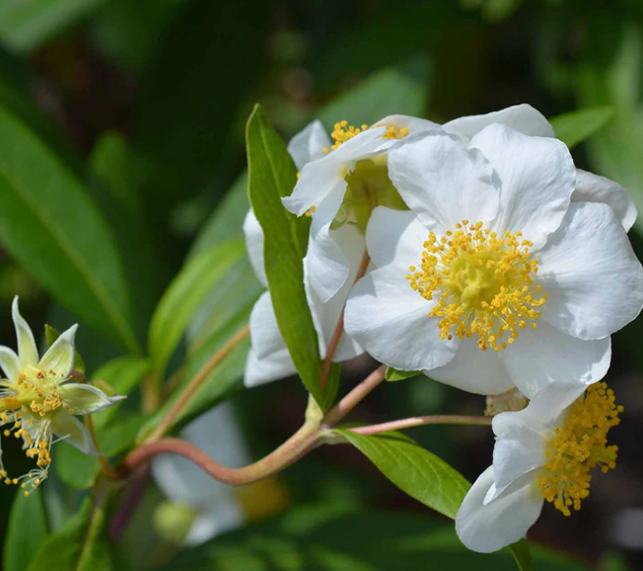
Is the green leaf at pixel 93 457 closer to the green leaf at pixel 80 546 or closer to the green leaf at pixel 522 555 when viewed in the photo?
the green leaf at pixel 80 546

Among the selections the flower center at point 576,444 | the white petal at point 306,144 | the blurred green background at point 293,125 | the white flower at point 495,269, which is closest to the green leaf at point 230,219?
the blurred green background at point 293,125

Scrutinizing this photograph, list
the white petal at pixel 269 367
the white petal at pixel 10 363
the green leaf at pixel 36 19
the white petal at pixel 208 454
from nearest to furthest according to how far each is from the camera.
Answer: the white petal at pixel 10 363
the white petal at pixel 269 367
the white petal at pixel 208 454
the green leaf at pixel 36 19

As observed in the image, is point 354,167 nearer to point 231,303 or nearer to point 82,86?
point 231,303

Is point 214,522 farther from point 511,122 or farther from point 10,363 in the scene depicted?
point 511,122

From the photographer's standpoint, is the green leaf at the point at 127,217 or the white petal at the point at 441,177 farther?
the green leaf at the point at 127,217

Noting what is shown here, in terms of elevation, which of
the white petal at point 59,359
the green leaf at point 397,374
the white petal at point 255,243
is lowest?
the green leaf at point 397,374

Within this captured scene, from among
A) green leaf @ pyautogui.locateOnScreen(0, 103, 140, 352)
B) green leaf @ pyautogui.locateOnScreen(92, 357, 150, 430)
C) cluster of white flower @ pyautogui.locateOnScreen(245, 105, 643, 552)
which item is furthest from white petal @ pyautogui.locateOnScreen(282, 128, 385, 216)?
green leaf @ pyautogui.locateOnScreen(0, 103, 140, 352)

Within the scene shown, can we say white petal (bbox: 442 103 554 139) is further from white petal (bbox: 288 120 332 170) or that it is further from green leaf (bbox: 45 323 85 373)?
green leaf (bbox: 45 323 85 373)

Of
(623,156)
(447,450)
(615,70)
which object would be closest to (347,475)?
(447,450)
